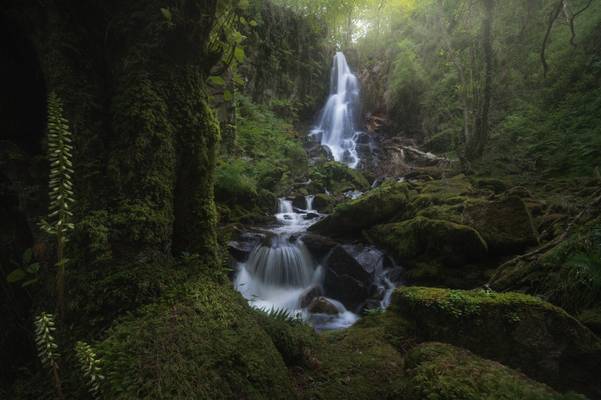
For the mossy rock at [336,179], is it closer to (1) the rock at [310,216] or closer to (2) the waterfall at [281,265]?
(1) the rock at [310,216]

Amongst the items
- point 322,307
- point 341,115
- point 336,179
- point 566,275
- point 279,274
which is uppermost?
point 341,115

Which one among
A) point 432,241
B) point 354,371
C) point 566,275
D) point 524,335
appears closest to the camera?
point 354,371

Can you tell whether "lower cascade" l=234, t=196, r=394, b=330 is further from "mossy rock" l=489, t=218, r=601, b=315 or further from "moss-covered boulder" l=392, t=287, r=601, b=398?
"moss-covered boulder" l=392, t=287, r=601, b=398

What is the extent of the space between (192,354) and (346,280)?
6.30 meters

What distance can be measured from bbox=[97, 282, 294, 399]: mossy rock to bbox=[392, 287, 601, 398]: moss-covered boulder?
215 cm

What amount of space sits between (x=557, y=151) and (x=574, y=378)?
8.78m

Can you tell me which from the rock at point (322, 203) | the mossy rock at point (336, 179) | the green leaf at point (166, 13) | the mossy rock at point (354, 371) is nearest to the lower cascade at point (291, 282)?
the rock at point (322, 203)

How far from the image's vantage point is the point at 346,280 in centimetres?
757

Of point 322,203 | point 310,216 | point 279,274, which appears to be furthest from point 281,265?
point 322,203

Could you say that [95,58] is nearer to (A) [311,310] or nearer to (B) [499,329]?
(B) [499,329]

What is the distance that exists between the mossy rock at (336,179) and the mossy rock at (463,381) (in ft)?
38.2

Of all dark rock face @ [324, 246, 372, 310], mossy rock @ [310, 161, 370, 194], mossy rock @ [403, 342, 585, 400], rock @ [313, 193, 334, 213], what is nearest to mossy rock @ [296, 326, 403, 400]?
mossy rock @ [403, 342, 585, 400]

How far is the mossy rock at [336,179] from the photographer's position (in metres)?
14.5

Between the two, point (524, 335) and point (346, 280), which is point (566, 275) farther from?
point (346, 280)
